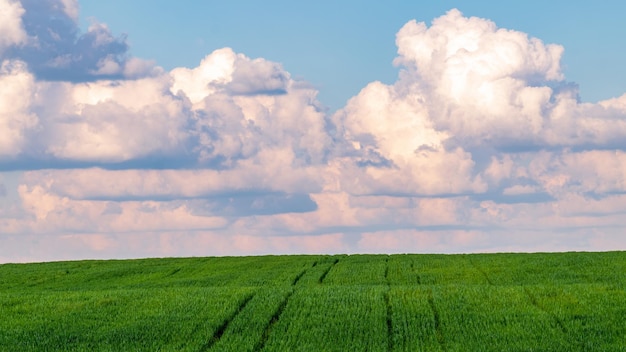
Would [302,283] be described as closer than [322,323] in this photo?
No

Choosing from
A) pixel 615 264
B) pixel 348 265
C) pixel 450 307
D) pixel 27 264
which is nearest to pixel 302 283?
pixel 348 265

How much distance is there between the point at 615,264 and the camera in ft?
172

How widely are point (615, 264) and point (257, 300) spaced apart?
2561 cm

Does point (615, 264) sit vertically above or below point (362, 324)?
above

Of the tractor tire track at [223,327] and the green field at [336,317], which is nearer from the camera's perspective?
the green field at [336,317]

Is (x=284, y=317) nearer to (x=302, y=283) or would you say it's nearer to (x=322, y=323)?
(x=322, y=323)

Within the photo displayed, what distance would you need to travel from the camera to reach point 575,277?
48000 mm

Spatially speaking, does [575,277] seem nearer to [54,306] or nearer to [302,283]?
[302,283]

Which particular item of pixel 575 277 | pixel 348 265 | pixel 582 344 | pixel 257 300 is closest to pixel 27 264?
pixel 348 265

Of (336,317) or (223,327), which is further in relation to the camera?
(336,317)

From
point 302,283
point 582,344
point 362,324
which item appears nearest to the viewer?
point 582,344

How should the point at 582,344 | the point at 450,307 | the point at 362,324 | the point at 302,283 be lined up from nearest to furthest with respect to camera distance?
the point at 582,344, the point at 362,324, the point at 450,307, the point at 302,283

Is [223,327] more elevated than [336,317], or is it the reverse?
[336,317]

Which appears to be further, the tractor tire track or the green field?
the tractor tire track
